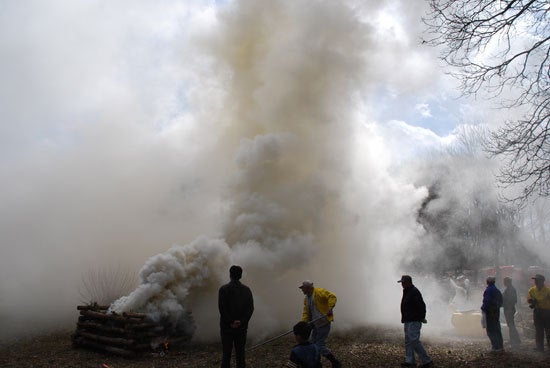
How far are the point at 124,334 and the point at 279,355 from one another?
3.84 meters

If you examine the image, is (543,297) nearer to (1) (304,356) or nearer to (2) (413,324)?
(2) (413,324)

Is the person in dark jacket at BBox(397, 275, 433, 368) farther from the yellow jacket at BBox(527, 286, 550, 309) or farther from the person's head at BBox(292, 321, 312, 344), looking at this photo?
the person's head at BBox(292, 321, 312, 344)

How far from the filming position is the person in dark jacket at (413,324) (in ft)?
28.9

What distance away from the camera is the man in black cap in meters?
10.8

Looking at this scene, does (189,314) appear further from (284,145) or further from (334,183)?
(334,183)

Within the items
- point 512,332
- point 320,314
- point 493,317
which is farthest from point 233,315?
point 512,332

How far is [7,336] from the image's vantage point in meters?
13.3

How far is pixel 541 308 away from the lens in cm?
1102

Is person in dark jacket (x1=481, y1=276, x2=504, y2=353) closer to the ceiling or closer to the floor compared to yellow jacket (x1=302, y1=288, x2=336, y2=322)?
closer to the floor

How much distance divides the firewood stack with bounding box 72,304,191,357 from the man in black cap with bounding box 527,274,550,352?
8.95 metres

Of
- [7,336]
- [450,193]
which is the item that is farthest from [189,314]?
[450,193]

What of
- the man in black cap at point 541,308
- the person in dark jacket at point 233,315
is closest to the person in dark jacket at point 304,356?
the person in dark jacket at point 233,315

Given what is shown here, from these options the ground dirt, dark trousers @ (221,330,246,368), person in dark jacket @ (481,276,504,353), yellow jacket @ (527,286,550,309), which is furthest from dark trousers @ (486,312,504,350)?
dark trousers @ (221,330,246,368)

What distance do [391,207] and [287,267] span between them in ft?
26.4
